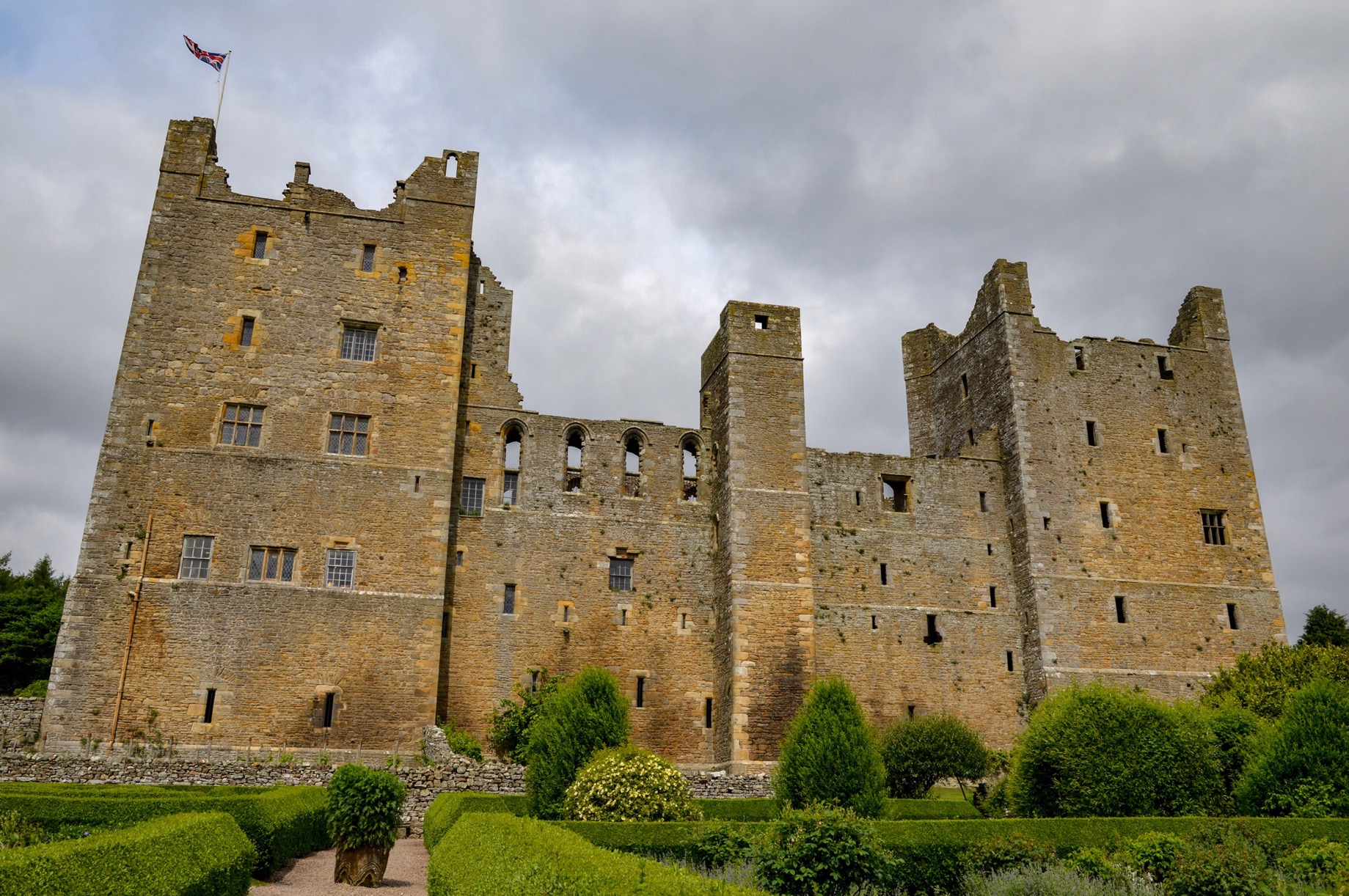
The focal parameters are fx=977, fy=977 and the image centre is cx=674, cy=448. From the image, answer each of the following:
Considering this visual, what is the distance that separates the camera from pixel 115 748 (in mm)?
22766

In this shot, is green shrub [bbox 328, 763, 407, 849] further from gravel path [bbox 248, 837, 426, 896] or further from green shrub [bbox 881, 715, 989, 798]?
green shrub [bbox 881, 715, 989, 798]

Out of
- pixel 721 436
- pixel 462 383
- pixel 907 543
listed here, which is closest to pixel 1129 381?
pixel 907 543

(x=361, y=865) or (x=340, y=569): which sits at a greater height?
A: (x=340, y=569)

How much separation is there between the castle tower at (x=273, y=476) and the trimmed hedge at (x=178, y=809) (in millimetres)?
5342

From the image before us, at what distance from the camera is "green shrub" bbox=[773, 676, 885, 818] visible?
1903cm

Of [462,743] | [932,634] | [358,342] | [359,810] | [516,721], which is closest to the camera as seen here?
[359,810]

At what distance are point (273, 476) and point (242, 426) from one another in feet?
5.55

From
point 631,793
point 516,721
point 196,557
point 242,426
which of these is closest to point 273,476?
point 242,426

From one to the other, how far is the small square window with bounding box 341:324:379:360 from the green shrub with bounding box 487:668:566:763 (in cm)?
1034

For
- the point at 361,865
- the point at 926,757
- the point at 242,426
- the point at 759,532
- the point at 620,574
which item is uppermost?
the point at 242,426

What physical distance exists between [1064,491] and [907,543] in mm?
5488

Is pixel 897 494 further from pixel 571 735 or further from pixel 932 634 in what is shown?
pixel 571 735

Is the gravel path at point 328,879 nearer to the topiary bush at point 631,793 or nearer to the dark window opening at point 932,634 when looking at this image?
the topiary bush at point 631,793

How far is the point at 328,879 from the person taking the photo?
15.9m
